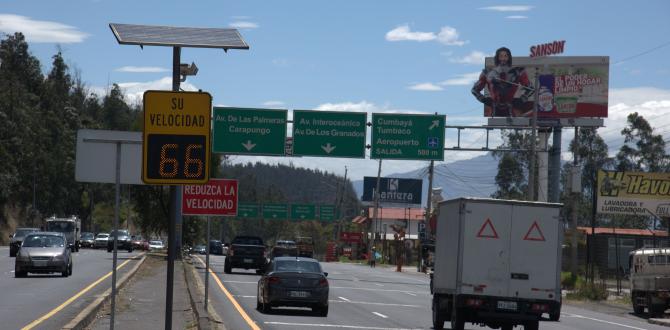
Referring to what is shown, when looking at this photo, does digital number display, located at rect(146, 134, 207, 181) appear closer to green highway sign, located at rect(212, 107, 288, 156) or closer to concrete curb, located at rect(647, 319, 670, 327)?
concrete curb, located at rect(647, 319, 670, 327)

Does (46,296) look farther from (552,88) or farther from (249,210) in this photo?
(249,210)

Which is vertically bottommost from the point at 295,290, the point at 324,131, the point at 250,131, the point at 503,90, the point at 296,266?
the point at 295,290

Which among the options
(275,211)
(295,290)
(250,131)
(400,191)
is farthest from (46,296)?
(400,191)

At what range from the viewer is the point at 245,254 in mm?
49750

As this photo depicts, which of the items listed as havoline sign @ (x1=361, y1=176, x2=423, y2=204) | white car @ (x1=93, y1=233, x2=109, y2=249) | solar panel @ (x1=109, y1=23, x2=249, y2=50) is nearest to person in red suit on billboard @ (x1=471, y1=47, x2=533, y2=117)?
white car @ (x1=93, y1=233, x2=109, y2=249)

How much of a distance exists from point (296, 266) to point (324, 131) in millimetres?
17073

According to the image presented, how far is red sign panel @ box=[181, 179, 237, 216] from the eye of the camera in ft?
81.1

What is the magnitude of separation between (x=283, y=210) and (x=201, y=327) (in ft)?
291

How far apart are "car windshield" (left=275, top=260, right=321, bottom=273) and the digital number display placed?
640 inches

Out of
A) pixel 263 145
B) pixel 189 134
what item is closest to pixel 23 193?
pixel 263 145

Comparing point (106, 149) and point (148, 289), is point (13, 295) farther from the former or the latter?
point (106, 149)

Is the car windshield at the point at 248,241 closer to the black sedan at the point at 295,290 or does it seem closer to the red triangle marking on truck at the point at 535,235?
the black sedan at the point at 295,290

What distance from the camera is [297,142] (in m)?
44.6

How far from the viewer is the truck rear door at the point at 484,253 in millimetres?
22625
